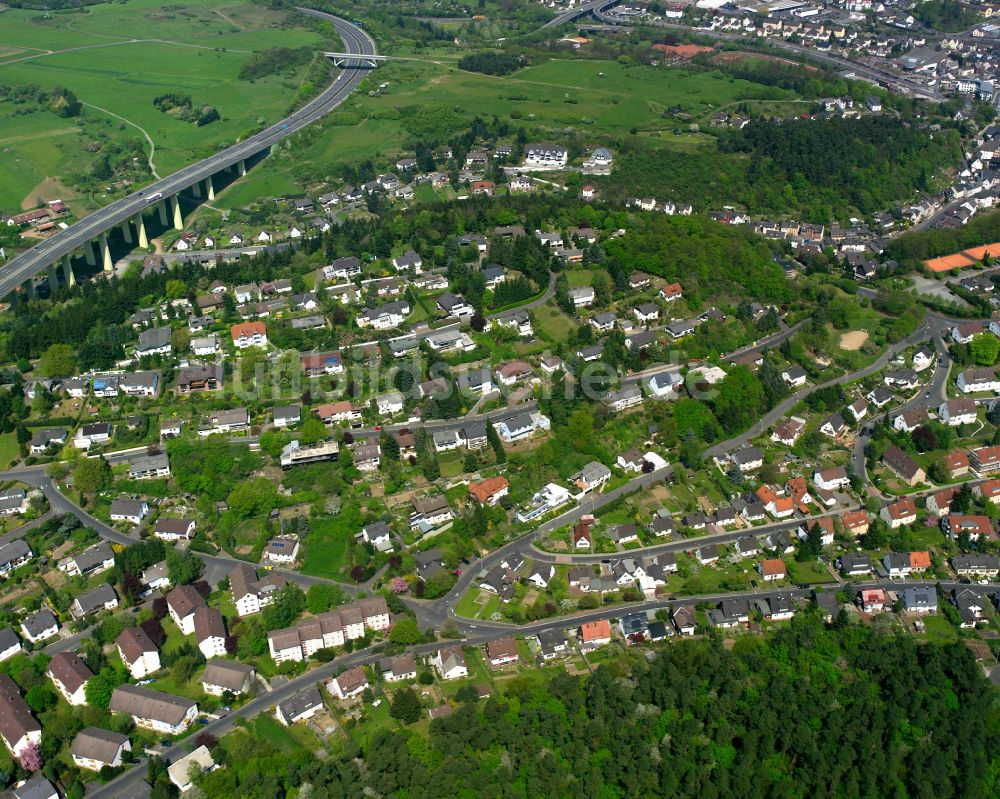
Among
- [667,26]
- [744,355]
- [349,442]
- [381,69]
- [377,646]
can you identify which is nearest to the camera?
[377,646]

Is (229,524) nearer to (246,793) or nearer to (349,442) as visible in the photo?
(349,442)

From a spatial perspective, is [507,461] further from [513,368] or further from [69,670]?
[69,670]

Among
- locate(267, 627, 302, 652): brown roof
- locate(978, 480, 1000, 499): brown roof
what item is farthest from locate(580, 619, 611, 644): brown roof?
locate(978, 480, 1000, 499): brown roof

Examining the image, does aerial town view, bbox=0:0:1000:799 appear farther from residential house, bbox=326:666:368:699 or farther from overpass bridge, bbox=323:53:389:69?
overpass bridge, bbox=323:53:389:69

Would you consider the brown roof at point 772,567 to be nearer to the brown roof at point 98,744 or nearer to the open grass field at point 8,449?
the brown roof at point 98,744

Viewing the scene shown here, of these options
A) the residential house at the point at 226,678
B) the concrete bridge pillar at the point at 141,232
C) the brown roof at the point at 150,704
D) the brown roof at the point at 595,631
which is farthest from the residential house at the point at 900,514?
the concrete bridge pillar at the point at 141,232

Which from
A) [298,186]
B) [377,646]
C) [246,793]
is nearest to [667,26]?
[298,186]
